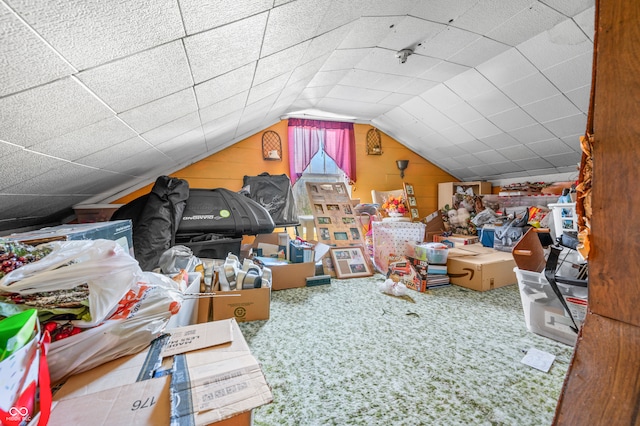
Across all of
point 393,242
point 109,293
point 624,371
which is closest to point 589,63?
point 393,242

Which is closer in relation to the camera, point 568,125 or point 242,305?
point 242,305

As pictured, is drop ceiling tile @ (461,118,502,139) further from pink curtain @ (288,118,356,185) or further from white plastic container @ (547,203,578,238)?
pink curtain @ (288,118,356,185)

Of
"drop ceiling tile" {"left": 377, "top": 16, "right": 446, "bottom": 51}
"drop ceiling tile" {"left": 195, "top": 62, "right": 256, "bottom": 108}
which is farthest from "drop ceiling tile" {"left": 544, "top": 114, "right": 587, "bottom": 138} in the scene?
"drop ceiling tile" {"left": 195, "top": 62, "right": 256, "bottom": 108}

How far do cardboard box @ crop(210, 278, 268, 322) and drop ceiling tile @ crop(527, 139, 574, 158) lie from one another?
3.66m

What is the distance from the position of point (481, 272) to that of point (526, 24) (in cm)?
198

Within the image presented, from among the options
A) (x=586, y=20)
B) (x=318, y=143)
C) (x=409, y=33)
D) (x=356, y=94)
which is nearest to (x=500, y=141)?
(x=586, y=20)

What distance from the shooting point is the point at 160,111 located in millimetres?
1384

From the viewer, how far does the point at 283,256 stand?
2660 mm

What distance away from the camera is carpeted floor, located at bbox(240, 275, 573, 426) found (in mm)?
986

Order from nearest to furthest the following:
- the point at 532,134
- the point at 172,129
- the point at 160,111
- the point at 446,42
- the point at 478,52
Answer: the point at 160,111
the point at 172,129
the point at 446,42
the point at 478,52
the point at 532,134

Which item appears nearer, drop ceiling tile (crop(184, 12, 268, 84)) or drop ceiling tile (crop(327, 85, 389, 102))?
drop ceiling tile (crop(184, 12, 268, 84))

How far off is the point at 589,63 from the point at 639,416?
279 centimetres

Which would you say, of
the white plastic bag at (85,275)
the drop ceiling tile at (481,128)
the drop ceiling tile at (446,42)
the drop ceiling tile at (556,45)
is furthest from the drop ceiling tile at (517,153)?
the white plastic bag at (85,275)

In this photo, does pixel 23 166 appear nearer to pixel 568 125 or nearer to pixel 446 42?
pixel 446 42
